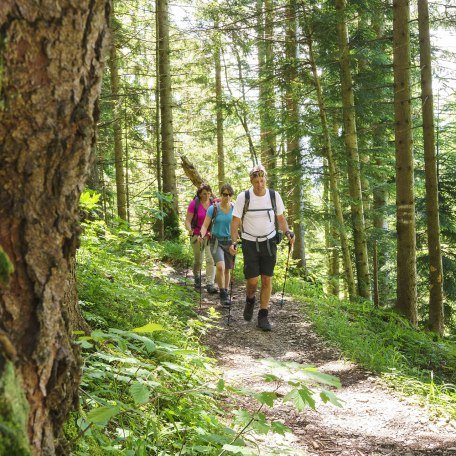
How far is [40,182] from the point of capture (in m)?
1.22

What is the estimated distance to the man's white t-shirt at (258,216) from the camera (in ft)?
22.0

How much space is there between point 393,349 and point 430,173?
4.78 m

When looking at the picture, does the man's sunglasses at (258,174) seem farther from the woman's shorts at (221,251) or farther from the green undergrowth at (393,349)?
the green undergrowth at (393,349)

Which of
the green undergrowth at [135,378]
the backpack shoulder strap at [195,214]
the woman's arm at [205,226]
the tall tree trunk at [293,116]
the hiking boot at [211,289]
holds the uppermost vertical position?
the tall tree trunk at [293,116]

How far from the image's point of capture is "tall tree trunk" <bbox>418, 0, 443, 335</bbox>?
9250mm

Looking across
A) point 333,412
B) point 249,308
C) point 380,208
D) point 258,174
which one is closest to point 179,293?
point 249,308

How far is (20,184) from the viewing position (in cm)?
118

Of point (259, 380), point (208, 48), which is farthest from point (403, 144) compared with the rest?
point (208, 48)

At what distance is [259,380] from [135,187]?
20873 millimetres

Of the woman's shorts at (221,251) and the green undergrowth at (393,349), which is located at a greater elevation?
the woman's shorts at (221,251)

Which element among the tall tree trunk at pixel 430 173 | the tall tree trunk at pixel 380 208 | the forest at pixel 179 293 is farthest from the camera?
the tall tree trunk at pixel 380 208

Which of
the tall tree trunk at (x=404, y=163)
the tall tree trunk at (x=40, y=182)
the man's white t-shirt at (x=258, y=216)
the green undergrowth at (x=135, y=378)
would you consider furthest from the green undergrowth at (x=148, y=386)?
the tall tree trunk at (x=404, y=163)

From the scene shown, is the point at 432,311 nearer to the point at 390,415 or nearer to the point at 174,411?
the point at 390,415

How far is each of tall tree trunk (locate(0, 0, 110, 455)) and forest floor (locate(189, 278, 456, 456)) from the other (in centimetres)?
139
